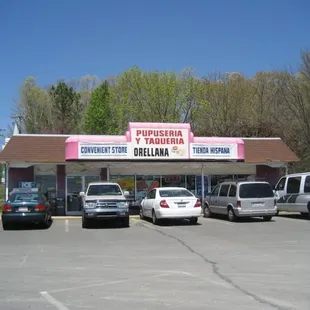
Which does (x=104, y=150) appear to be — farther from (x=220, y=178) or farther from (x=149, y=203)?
(x=220, y=178)

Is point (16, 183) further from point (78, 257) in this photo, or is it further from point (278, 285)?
point (278, 285)

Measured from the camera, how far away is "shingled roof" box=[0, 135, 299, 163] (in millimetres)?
24394

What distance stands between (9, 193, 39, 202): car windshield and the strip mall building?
543 centimetres

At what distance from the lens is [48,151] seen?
988 inches

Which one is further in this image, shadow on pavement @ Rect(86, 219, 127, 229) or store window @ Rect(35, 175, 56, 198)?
store window @ Rect(35, 175, 56, 198)

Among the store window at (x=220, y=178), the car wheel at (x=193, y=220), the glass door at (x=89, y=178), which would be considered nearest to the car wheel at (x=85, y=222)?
the car wheel at (x=193, y=220)

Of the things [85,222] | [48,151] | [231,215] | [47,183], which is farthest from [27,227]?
[231,215]

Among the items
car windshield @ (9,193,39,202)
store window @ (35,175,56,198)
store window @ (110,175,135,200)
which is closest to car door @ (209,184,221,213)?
store window @ (110,175,135,200)

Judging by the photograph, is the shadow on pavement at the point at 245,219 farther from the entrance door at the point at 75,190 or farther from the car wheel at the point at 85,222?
the entrance door at the point at 75,190

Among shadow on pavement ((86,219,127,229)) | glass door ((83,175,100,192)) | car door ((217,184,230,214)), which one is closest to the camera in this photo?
shadow on pavement ((86,219,127,229))

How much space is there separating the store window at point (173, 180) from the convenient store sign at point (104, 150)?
3963 millimetres

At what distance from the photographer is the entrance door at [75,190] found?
86.1ft

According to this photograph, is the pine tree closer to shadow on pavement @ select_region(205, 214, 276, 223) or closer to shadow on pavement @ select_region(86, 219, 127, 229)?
shadow on pavement @ select_region(205, 214, 276, 223)

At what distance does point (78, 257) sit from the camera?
1129 cm
